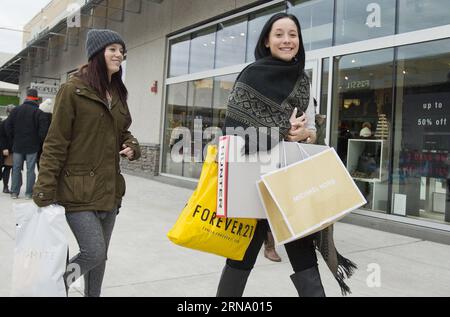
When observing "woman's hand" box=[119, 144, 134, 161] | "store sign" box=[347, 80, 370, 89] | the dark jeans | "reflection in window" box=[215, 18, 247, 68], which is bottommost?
the dark jeans

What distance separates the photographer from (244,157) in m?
2.08

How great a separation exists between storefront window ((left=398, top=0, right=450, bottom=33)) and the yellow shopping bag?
5.23 metres

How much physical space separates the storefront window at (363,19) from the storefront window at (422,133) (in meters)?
0.52

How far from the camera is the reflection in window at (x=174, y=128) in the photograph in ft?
38.8

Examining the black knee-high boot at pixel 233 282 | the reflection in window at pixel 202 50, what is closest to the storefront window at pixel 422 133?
the black knee-high boot at pixel 233 282

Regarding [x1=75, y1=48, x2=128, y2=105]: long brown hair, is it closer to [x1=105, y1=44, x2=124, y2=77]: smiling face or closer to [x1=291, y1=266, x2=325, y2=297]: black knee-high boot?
[x1=105, y1=44, x2=124, y2=77]: smiling face

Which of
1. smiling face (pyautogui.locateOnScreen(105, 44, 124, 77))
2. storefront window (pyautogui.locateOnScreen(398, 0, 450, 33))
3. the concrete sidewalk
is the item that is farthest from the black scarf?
storefront window (pyautogui.locateOnScreen(398, 0, 450, 33))

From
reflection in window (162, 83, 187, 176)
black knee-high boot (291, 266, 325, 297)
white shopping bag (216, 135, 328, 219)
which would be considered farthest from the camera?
reflection in window (162, 83, 187, 176)

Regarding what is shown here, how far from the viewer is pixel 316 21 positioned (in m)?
7.95

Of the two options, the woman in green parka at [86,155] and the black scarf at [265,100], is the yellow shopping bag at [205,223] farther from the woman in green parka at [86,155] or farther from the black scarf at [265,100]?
the woman in green parka at [86,155]

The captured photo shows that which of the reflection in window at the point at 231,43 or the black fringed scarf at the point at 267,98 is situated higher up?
the reflection in window at the point at 231,43

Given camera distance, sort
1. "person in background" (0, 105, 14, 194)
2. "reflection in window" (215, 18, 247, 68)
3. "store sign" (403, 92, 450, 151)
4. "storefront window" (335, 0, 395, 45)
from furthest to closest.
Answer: "reflection in window" (215, 18, 247, 68)
"person in background" (0, 105, 14, 194)
"storefront window" (335, 0, 395, 45)
"store sign" (403, 92, 450, 151)

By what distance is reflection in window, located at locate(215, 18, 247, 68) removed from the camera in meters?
9.82

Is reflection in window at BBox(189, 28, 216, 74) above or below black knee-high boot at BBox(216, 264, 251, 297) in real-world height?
above
